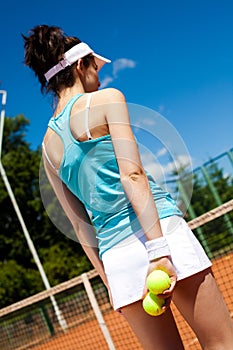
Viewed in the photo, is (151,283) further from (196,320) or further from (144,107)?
(144,107)

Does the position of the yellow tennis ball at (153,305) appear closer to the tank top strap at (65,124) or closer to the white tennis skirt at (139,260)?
the white tennis skirt at (139,260)

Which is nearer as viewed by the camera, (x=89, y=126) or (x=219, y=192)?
(x=89, y=126)

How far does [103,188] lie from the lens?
1.99m

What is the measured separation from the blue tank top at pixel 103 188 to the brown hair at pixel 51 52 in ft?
0.48

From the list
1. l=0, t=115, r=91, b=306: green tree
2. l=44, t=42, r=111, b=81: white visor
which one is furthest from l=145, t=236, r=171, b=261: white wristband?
l=0, t=115, r=91, b=306: green tree

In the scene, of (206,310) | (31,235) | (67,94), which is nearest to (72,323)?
(67,94)

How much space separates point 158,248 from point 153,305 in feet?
0.58

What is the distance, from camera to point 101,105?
1937mm

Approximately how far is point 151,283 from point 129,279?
142 millimetres

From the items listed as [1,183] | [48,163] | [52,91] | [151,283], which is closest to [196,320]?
[151,283]

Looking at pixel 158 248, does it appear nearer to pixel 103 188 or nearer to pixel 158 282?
pixel 158 282

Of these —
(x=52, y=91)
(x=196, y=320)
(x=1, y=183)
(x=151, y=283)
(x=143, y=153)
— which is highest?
(x=1, y=183)

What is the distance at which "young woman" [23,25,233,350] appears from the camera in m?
1.86

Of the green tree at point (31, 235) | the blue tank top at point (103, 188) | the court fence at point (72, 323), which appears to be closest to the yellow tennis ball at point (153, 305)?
the blue tank top at point (103, 188)
